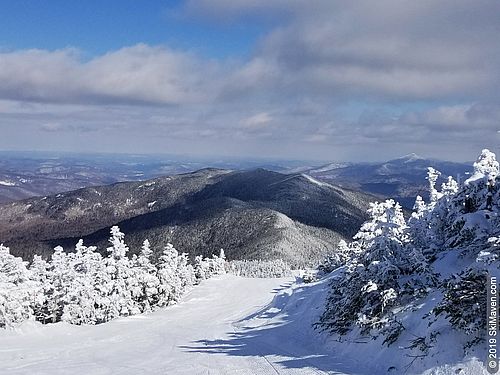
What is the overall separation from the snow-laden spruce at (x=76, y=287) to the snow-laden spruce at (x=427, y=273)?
32887mm

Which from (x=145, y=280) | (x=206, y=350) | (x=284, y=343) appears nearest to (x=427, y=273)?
(x=284, y=343)

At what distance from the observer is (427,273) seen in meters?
18.7

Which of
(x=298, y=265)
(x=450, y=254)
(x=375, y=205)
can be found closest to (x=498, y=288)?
(x=450, y=254)

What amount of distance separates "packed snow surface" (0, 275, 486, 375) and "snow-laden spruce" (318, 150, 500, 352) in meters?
1.19

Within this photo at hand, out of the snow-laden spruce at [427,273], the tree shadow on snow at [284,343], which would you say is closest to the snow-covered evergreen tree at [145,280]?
the tree shadow on snow at [284,343]

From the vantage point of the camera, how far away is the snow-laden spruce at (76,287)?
42.8m

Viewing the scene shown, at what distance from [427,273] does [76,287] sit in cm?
4123

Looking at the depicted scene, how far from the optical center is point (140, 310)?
60.4m

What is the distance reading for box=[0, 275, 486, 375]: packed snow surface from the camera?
55.9 ft

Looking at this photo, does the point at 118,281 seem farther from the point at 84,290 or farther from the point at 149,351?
the point at 149,351

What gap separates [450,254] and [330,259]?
3605 cm

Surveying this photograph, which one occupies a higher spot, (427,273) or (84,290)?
(427,273)

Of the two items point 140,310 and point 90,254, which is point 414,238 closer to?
point 90,254

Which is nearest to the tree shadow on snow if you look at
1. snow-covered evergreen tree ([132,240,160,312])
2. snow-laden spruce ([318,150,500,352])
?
snow-laden spruce ([318,150,500,352])
